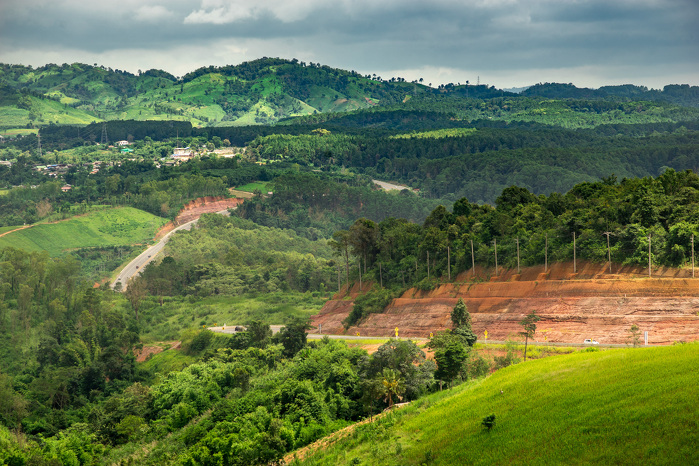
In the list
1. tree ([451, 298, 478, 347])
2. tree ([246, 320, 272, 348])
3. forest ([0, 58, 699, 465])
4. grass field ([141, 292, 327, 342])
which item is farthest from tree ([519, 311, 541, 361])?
grass field ([141, 292, 327, 342])

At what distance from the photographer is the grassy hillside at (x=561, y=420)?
3061cm

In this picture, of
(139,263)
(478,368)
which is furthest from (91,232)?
(478,368)

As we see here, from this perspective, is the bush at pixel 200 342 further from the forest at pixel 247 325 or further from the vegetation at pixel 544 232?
the vegetation at pixel 544 232

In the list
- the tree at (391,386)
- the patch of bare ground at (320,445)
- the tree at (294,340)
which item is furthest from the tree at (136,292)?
the patch of bare ground at (320,445)

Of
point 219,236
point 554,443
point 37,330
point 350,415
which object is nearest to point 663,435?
point 554,443

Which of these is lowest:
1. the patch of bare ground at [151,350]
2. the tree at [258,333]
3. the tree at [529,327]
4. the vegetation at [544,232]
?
the patch of bare ground at [151,350]

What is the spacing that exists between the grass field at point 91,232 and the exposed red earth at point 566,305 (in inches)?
3775

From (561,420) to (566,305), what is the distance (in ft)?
110

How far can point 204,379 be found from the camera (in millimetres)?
65500

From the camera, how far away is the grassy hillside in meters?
30.6

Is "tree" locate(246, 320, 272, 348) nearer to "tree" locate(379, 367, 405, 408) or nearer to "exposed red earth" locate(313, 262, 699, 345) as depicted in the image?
"exposed red earth" locate(313, 262, 699, 345)

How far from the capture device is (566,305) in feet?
218

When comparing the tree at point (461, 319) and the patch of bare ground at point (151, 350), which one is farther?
the patch of bare ground at point (151, 350)

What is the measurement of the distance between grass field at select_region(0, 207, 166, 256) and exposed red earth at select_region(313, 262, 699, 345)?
95.9 meters
